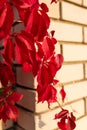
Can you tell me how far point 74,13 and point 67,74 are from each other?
35cm

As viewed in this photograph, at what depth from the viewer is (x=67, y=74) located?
3.98 feet

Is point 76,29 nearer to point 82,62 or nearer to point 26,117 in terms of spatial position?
point 82,62

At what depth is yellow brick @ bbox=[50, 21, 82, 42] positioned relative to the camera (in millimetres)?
1138

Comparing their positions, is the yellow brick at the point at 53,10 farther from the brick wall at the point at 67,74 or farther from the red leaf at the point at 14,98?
the red leaf at the point at 14,98

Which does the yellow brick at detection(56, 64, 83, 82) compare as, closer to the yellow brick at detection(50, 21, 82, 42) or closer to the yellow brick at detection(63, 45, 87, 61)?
the yellow brick at detection(63, 45, 87, 61)

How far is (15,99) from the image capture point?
896 mm

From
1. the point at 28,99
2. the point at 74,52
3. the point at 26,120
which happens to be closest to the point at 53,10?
the point at 74,52

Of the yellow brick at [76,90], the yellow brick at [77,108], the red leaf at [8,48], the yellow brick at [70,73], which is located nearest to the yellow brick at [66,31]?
the yellow brick at [70,73]

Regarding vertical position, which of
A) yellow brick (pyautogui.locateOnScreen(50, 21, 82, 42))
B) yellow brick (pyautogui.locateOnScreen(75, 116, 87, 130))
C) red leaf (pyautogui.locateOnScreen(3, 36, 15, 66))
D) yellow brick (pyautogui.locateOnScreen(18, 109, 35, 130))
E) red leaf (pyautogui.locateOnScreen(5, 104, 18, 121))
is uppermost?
yellow brick (pyautogui.locateOnScreen(50, 21, 82, 42))

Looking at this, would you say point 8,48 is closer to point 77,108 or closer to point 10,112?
point 10,112

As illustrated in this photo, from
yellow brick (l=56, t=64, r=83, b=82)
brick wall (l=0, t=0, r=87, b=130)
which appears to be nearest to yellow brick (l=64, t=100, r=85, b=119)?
brick wall (l=0, t=0, r=87, b=130)

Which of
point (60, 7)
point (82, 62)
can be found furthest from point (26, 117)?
point (60, 7)

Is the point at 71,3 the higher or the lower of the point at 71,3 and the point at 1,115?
the higher

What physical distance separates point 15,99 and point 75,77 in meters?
0.49
